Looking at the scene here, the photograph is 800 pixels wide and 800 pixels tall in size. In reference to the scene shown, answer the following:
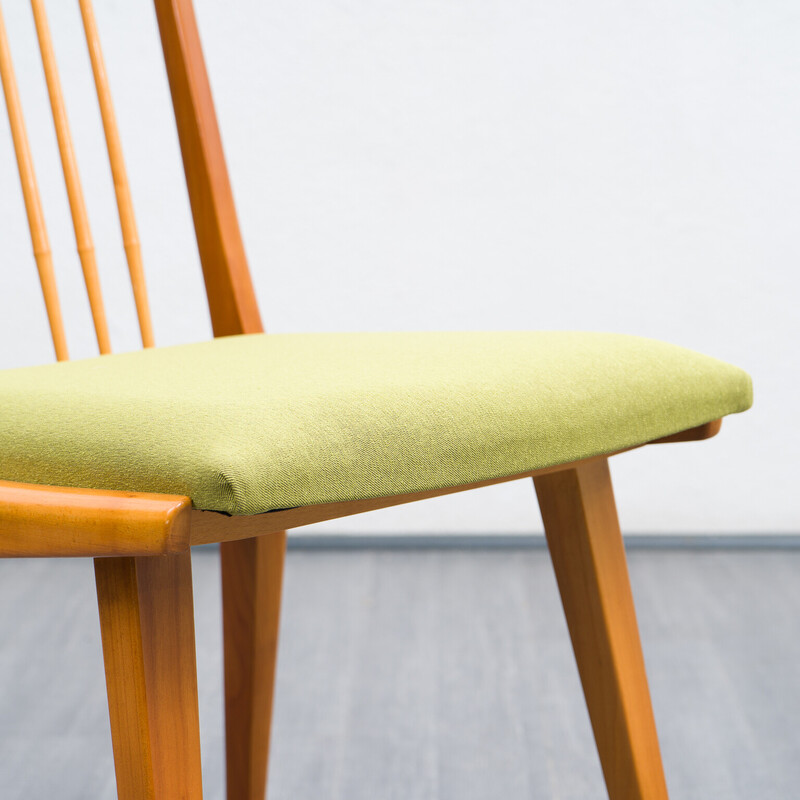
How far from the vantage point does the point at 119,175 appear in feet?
1.81

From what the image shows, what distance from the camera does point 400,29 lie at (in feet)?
4.57

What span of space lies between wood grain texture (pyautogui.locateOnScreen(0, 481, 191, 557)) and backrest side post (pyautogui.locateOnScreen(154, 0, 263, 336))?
30 cm

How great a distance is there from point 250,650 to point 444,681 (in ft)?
1.47

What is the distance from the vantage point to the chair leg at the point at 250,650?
Result: 0.54 metres

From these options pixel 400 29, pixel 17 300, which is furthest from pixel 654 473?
pixel 17 300

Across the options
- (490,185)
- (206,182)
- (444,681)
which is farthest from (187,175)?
(490,185)

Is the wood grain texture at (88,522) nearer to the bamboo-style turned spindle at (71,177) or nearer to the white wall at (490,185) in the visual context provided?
the bamboo-style turned spindle at (71,177)

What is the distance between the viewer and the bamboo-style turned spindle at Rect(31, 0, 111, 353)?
1.76 feet

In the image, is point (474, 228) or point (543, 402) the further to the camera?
point (474, 228)

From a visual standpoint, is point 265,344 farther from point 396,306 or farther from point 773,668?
point 396,306

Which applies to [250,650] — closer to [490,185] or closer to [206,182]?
[206,182]

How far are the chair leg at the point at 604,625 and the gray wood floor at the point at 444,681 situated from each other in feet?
1.08

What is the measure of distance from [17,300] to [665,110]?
108 centimetres

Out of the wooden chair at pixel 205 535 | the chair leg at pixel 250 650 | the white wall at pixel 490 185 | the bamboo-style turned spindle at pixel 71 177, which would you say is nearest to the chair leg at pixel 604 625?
the wooden chair at pixel 205 535
